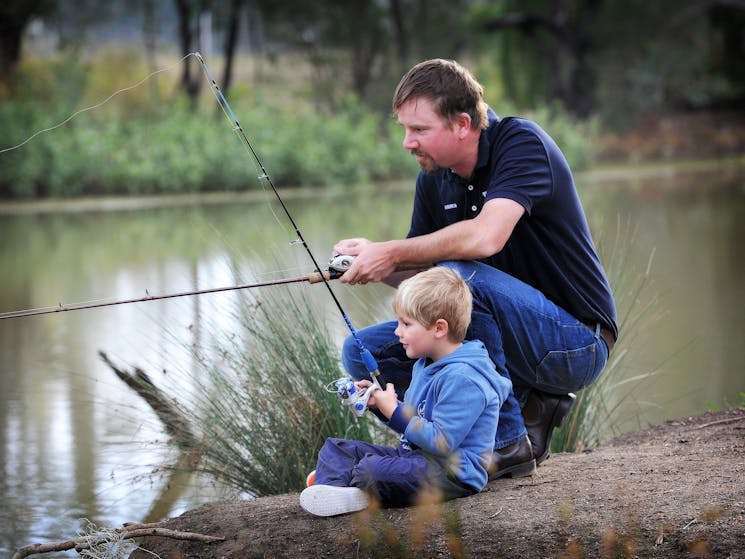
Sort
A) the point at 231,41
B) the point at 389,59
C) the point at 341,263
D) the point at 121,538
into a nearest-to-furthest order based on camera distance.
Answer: the point at 121,538 < the point at 341,263 < the point at 231,41 < the point at 389,59

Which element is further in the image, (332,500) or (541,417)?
(541,417)

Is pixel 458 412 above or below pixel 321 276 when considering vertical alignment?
below

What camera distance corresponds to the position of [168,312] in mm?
6570

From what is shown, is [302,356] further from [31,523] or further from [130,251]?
[130,251]

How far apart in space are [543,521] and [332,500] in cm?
45

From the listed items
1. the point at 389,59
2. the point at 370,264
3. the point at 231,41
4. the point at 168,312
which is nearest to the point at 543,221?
the point at 370,264

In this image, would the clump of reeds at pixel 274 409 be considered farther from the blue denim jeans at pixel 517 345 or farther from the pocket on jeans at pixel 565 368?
the pocket on jeans at pixel 565 368

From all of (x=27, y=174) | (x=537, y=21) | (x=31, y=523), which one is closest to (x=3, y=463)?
(x=31, y=523)

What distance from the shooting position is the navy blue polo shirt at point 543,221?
2.70 metres

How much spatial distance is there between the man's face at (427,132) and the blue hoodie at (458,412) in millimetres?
521

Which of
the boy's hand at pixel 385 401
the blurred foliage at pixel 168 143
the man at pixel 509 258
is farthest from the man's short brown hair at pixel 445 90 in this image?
the blurred foliage at pixel 168 143

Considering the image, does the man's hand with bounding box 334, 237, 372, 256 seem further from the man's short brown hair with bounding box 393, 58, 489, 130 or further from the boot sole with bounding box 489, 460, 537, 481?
the boot sole with bounding box 489, 460, 537, 481

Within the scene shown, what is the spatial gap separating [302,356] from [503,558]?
3.54 ft

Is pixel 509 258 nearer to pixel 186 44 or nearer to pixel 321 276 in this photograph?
pixel 321 276
